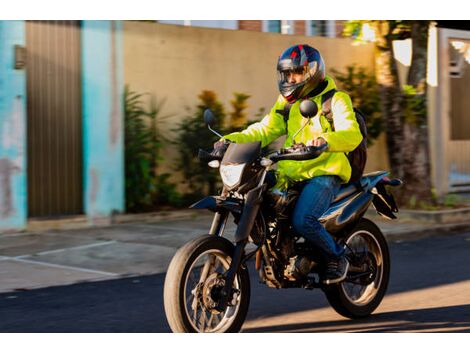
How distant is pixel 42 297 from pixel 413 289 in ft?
10.1

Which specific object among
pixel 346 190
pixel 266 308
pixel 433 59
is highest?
pixel 433 59

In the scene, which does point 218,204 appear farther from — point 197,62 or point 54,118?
point 197,62

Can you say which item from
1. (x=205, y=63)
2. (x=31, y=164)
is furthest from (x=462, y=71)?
(x=31, y=164)

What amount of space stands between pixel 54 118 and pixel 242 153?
6.93m

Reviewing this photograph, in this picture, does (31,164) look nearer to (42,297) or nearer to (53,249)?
(53,249)

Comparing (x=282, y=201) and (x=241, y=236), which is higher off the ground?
(x=282, y=201)

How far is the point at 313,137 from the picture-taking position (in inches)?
236

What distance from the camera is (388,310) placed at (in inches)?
263

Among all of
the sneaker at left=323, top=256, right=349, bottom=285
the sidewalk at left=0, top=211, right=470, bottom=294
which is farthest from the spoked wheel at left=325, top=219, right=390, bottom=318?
the sidewalk at left=0, top=211, right=470, bottom=294

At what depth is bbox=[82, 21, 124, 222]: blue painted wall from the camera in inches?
475

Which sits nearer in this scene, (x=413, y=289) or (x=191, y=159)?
(x=413, y=289)

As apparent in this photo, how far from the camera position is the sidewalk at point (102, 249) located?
8422mm

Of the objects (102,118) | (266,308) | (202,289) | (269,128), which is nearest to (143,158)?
(102,118)

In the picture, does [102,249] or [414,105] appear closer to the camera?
[102,249]
